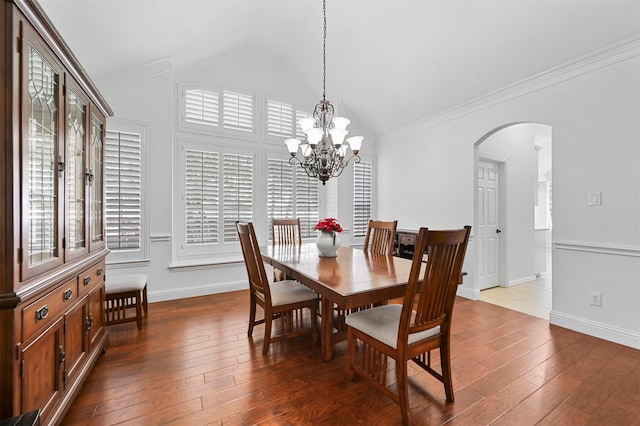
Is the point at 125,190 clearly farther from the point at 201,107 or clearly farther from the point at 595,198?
the point at 595,198

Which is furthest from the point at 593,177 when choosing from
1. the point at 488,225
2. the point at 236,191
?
the point at 236,191

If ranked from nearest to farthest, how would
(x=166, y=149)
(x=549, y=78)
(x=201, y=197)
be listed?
(x=549, y=78) → (x=166, y=149) → (x=201, y=197)

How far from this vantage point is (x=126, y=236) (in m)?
3.44

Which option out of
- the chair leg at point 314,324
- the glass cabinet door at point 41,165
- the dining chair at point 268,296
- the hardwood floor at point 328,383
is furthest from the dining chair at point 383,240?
the glass cabinet door at point 41,165

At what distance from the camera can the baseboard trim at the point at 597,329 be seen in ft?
8.14

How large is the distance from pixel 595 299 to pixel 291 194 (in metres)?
3.88

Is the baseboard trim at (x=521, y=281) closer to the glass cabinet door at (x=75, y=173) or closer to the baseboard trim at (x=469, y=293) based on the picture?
the baseboard trim at (x=469, y=293)

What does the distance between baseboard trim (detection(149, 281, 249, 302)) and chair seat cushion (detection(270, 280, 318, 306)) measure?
1.73m

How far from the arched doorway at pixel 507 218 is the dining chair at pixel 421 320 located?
2554mm

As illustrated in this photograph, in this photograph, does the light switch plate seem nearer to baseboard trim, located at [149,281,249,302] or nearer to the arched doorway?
the arched doorway

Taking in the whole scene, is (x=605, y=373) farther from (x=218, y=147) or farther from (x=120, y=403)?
(x=218, y=147)

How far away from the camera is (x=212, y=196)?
13.4 feet

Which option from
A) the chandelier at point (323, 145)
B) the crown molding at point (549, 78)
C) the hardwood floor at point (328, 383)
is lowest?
the hardwood floor at point (328, 383)

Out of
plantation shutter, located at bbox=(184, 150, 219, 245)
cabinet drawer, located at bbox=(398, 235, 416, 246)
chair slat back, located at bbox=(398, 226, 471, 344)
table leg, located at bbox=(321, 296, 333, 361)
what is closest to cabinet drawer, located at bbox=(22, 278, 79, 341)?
table leg, located at bbox=(321, 296, 333, 361)
